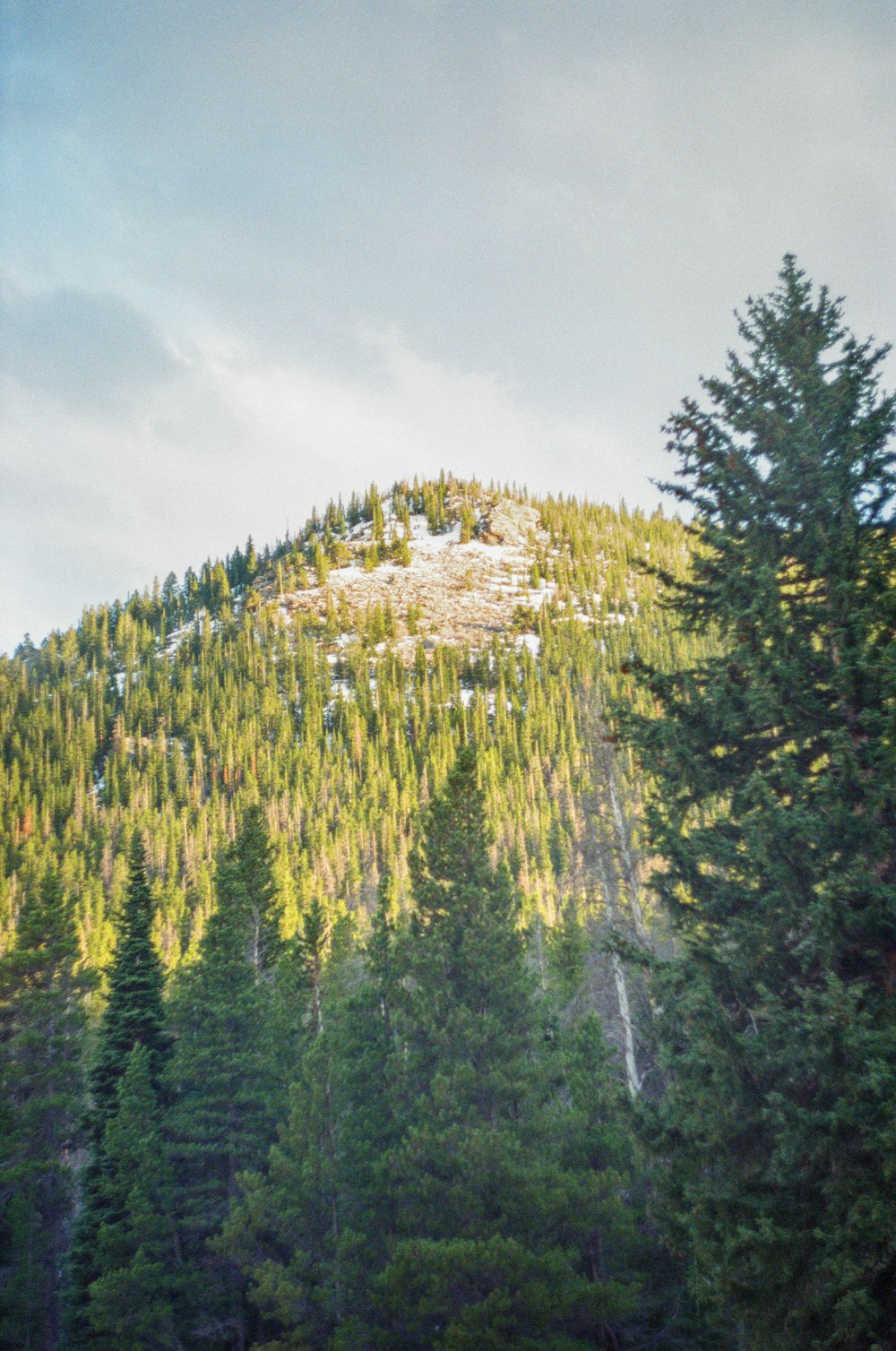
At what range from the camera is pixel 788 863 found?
261 inches

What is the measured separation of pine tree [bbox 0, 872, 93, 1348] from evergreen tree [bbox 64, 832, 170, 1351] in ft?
4.19

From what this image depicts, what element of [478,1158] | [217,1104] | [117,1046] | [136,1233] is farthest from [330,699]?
[478,1158]

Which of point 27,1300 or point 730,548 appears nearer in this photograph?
point 730,548

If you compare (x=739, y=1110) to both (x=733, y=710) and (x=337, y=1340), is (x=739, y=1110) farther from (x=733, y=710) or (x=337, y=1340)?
(x=337, y=1340)

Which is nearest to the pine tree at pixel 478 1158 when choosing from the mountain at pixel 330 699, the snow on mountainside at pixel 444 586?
the mountain at pixel 330 699

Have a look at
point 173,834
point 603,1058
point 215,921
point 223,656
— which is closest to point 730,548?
point 603,1058

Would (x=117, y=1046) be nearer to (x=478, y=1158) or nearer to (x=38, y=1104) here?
(x=38, y=1104)

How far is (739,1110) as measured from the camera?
6.23 meters

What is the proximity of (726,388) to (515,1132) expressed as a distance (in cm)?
1328

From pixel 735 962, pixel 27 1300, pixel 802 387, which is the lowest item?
pixel 27 1300

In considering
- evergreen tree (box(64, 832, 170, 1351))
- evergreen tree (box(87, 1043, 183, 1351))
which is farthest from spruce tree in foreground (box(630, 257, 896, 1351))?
evergreen tree (box(64, 832, 170, 1351))

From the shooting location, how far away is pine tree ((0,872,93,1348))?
18.9 meters

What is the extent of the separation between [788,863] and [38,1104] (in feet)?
78.3

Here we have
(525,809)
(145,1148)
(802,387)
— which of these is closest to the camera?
(802,387)
